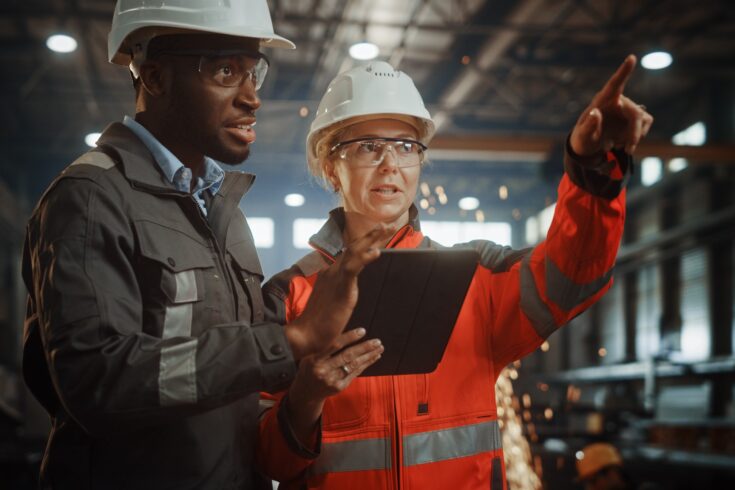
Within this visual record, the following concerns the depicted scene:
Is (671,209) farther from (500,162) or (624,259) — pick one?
(500,162)

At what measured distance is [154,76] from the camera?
1977mm

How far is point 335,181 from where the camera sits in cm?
293

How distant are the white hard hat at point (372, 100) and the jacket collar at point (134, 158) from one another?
0.94m

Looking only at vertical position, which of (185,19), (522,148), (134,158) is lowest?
(134,158)

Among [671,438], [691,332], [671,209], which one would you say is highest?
[671,209]

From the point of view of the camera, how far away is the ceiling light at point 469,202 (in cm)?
2269

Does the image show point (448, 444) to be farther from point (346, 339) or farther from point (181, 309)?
point (181, 309)

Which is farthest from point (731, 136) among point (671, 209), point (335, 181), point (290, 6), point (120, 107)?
point (335, 181)

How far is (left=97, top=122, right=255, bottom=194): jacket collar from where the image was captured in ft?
6.10

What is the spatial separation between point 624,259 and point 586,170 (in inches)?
711

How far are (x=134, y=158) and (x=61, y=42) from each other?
10671 millimetres

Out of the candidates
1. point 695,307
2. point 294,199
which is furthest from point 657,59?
point 294,199

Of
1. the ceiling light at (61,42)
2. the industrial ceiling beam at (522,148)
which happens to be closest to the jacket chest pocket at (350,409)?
the industrial ceiling beam at (522,148)

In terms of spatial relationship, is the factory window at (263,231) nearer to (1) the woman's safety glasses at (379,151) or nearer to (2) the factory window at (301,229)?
(2) the factory window at (301,229)
